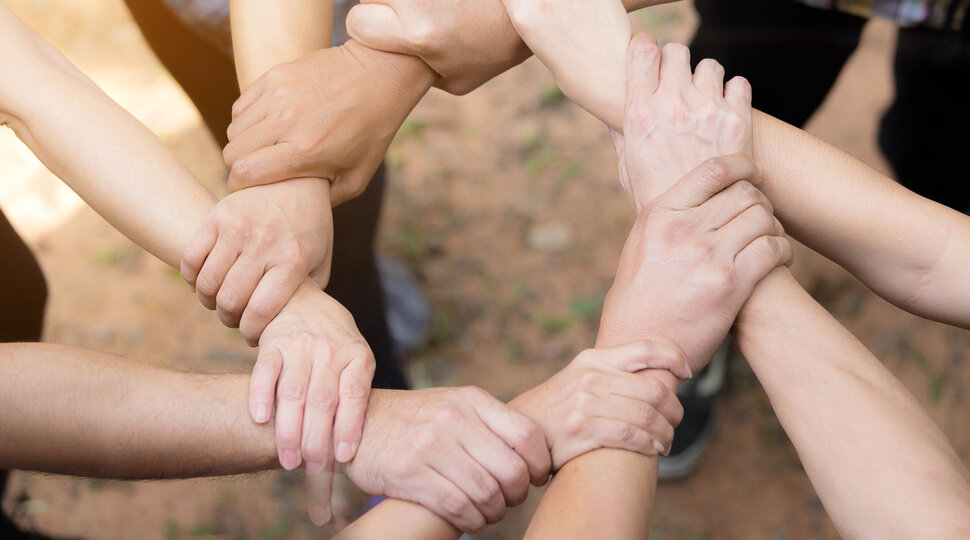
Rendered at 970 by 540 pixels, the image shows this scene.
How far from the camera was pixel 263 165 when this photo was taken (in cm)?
83

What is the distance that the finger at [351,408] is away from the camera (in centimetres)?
71

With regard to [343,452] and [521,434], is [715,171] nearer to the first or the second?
[521,434]

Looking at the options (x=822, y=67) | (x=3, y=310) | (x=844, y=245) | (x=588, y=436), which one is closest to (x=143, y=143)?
(x=3, y=310)

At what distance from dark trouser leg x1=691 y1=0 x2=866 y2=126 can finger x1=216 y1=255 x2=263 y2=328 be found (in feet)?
2.61

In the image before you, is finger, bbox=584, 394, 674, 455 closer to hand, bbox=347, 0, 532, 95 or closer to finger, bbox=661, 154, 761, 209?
finger, bbox=661, 154, 761, 209

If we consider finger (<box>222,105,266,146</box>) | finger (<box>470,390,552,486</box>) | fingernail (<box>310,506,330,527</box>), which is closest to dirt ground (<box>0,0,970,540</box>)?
fingernail (<box>310,506,330,527</box>)

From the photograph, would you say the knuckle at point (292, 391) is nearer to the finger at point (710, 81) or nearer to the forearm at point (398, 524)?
the forearm at point (398, 524)

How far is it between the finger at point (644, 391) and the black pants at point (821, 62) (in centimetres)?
64

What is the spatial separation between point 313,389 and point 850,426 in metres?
0.51

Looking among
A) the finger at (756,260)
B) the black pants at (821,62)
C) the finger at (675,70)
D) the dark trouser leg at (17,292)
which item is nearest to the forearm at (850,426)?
the finger at (756,260)

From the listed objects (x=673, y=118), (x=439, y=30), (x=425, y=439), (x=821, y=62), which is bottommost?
(x=821, y=62)

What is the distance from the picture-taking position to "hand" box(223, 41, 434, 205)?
2.76ft

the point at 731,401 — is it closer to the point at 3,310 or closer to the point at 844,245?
the point at 844,245

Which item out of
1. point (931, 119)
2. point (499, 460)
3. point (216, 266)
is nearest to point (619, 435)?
point (499, 460)
